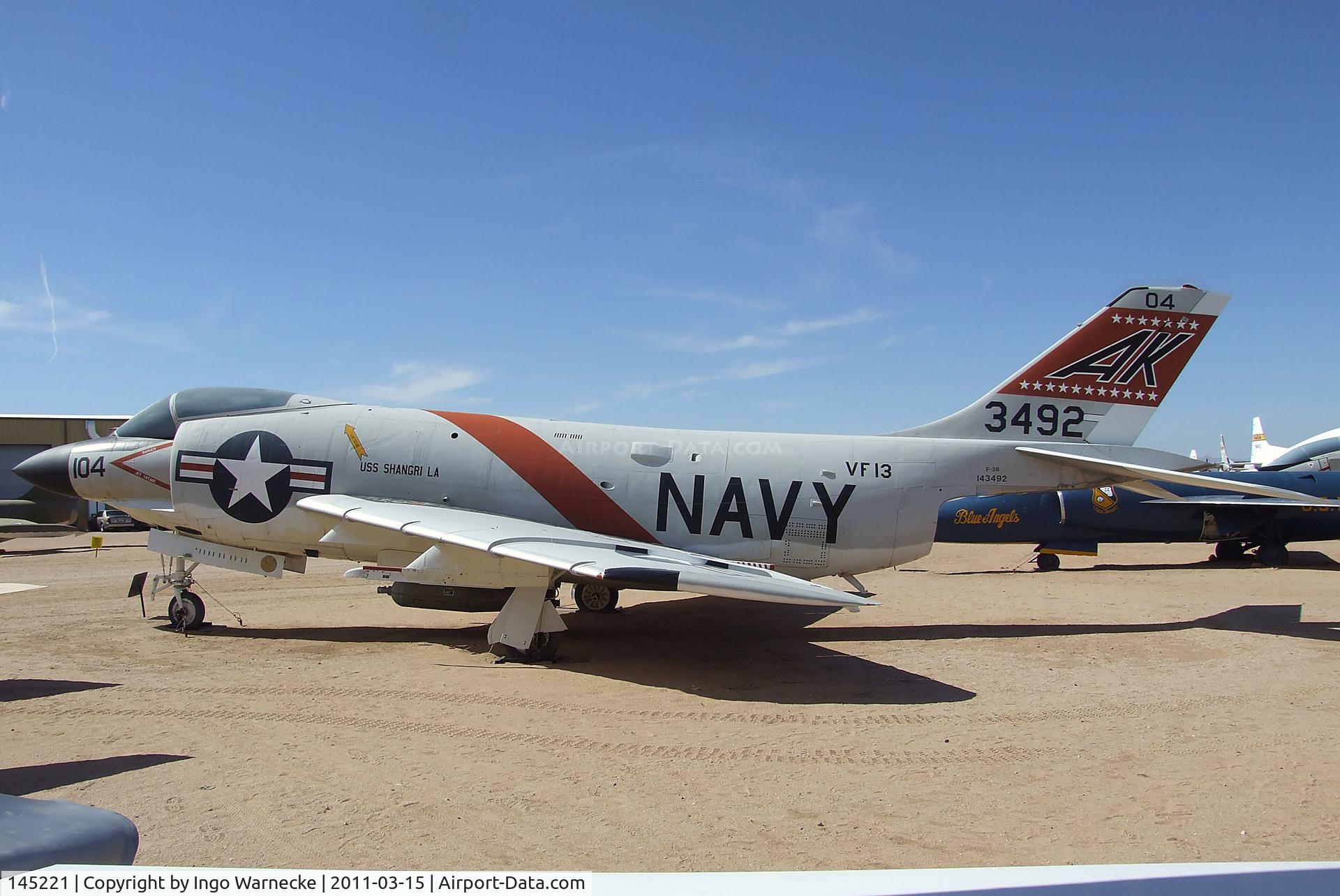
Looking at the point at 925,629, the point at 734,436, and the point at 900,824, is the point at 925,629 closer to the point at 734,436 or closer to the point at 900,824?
the point at 734,436

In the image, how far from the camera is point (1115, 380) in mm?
12055

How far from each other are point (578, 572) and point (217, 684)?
3980mm

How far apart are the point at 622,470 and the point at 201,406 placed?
6.40m

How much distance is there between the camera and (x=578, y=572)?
8.09 metres

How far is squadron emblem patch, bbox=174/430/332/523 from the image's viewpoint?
1143 cm

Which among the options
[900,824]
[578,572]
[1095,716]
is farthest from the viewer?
[578,572]

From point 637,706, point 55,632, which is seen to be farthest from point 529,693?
point 55,632

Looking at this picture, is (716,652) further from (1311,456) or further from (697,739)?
(1311,456)

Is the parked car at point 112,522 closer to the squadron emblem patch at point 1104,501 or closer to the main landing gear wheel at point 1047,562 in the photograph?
the main landing gear wheel at point 1047,562

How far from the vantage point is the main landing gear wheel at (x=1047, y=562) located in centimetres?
2052

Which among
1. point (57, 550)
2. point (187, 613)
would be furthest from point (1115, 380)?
point (57, 550)

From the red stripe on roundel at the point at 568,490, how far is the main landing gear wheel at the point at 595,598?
2818mm

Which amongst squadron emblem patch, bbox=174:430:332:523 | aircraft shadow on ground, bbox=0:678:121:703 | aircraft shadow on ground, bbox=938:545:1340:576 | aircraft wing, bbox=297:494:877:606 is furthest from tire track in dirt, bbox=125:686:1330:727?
aircraft shadow on ground, bbox=938:545:1340:576

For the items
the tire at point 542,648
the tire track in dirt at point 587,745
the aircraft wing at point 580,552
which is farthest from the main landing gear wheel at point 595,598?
the tire track in dirt at point 587,745
